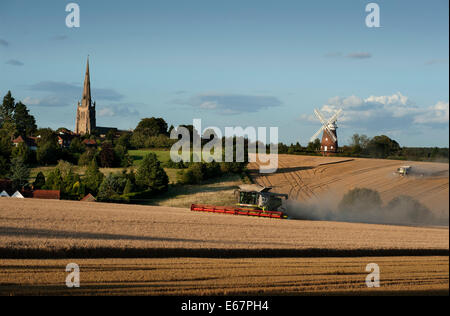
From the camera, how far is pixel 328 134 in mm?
58375

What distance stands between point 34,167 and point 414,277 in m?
56.4

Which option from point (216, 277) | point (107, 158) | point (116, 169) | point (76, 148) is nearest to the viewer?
point (216, 277)

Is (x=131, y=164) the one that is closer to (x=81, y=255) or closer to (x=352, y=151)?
(x=352, y=151)

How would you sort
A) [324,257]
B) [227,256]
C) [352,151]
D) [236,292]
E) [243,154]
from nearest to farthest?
1. [236,292]
2. [227,256]
3. [324,257]
4. [352,151]
5. [243,154]

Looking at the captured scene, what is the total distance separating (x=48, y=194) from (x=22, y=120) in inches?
2270

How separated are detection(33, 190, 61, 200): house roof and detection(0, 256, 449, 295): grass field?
30299 millimetres

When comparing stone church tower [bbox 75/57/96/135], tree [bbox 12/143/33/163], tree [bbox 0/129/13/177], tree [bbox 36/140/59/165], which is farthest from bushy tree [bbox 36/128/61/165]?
stone church tower [bbox 75/57/96/135]

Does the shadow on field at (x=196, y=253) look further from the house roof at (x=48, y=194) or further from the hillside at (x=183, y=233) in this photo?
the house roof at (x=48, y=194)

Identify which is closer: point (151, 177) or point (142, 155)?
point (151, 177)

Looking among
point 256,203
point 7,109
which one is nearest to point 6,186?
point 256,203

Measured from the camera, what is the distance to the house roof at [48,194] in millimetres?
42713

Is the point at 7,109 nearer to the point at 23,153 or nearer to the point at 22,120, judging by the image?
the point at 22,120

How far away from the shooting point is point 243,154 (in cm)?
5434

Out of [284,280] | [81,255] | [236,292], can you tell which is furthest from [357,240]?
[81,255]
